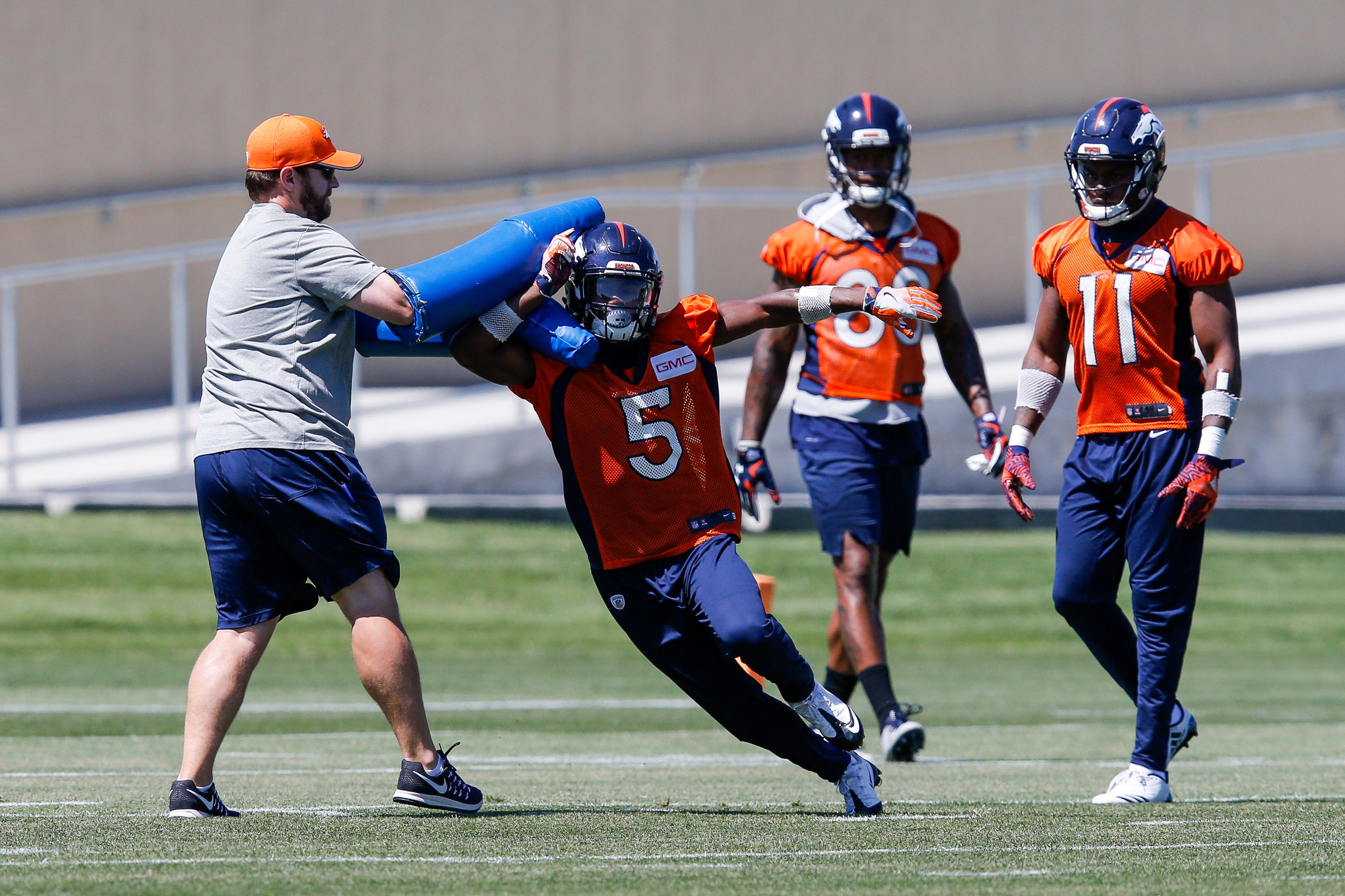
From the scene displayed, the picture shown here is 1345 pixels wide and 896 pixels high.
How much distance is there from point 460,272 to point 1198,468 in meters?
2.34

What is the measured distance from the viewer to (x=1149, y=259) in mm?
6453

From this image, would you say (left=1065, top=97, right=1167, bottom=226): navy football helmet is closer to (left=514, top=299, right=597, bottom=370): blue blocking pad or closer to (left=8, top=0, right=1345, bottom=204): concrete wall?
(left=514, top=299, right=597, bottom=370): blue blocking pad

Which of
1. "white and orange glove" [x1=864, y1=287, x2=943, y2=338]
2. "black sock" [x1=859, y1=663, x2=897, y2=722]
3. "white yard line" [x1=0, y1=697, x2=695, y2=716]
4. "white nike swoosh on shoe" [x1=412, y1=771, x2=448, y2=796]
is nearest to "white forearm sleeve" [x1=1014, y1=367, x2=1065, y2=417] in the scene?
"white and orange glove" [x1=864, y1=287, x2=943, y2=338]

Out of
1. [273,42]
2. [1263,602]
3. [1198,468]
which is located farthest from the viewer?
[273,42]

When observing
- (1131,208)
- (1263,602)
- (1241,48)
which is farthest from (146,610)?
(1241,48)

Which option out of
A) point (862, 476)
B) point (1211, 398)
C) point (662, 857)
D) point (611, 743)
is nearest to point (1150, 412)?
point (1211, 398)

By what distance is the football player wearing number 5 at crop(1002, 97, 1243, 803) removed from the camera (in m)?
6.39

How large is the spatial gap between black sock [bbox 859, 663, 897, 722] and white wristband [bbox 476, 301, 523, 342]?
260 cm

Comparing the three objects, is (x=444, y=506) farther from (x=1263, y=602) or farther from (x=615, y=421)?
(x=615, y=421)

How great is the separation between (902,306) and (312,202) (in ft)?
5.70

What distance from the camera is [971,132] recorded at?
1936 centimetres

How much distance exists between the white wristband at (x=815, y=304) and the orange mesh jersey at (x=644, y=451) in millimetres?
289

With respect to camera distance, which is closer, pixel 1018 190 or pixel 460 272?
pixel 460 272

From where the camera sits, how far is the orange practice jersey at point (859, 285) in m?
8.45
